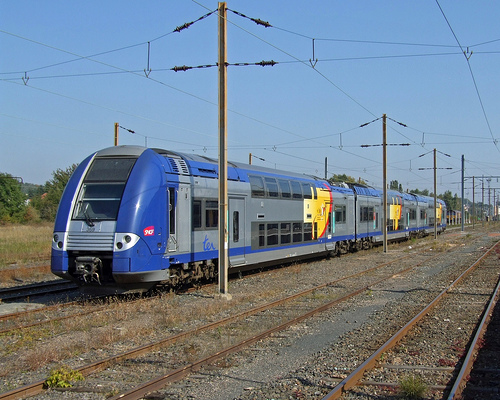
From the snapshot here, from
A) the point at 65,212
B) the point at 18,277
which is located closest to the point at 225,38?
the point at 65,212

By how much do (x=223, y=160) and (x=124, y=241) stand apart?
3.41 metres

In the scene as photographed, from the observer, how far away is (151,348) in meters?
7.99

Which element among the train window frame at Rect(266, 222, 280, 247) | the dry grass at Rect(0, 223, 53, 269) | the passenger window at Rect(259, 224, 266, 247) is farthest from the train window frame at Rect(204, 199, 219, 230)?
the dry grass at Rect(0, 223, 53, 269)

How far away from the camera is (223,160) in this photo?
44.0 ft

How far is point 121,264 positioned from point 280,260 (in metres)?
8.40

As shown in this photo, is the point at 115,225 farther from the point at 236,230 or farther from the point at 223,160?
the point at 236,230

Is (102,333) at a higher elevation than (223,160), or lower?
lower

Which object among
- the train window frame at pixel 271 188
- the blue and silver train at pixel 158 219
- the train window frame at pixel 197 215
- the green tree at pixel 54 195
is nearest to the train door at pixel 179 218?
the blue and silver train at pixel 158 219

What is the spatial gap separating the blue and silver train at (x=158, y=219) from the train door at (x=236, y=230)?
3cm

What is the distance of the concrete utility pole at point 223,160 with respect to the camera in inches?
523

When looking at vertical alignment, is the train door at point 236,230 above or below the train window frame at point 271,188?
below

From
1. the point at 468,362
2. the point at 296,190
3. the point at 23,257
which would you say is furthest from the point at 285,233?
the point at 23,257

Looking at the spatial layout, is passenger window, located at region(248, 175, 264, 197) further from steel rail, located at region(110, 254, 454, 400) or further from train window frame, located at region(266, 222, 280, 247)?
steel rail, located at region(110, 254, 454, 400)

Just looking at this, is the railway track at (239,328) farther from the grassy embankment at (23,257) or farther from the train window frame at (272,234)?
the grassy embankment at (23,257)
